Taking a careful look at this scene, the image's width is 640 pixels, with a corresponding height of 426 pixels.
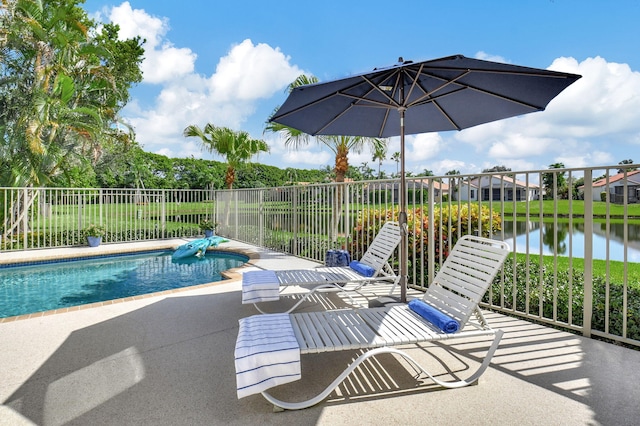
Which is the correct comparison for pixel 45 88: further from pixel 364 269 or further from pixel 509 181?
pixel 509 181

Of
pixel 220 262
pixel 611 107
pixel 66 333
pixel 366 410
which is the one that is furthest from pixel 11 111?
pixel 611 107

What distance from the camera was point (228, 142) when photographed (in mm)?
14336

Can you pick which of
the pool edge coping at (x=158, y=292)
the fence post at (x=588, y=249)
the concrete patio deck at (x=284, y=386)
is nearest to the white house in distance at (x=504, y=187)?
the fence post at (x=588, y=249)

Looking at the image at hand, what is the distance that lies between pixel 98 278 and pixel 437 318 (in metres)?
7.42

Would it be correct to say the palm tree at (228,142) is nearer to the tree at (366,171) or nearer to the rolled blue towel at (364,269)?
the rolled blue towel at (364,269)

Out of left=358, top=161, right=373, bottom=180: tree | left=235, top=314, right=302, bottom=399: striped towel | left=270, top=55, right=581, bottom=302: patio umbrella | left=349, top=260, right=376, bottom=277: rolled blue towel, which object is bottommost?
left=235, top=314, right=302, bottom=399: striped towel

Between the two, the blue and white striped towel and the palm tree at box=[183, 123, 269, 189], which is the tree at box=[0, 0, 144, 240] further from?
the blue and white striped towel

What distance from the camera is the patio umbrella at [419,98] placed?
9.77ft

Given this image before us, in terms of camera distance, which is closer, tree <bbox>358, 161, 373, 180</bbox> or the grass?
the grass

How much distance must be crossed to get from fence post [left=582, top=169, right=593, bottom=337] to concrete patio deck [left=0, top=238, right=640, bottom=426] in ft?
0.87

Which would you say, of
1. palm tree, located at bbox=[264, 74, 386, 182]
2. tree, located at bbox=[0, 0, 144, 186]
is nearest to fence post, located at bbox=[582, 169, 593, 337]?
palm tree, located at bbox=[264, 74, 386, 182]

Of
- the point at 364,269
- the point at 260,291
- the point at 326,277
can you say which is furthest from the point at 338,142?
the point at 260,291

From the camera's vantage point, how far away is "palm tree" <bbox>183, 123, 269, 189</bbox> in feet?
47.1

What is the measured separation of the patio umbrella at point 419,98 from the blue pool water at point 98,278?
4.60 meters
